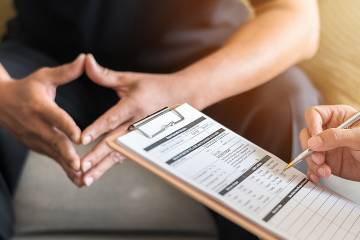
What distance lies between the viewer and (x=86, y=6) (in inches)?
26.5

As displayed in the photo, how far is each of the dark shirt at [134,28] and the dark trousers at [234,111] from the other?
0.05 meters

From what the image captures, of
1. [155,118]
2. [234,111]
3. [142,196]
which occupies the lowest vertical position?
[142,196]

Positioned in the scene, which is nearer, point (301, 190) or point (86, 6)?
point (301, 190)

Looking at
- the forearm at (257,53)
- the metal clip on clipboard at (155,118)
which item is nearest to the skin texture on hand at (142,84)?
the forearm at (257,53)

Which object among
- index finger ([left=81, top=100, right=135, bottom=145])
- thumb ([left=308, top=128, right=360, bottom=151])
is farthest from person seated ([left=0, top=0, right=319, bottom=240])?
thumb ([left=308, top=128, right=360, bottom=151])

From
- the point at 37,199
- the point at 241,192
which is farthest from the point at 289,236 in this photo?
the point at 37,199

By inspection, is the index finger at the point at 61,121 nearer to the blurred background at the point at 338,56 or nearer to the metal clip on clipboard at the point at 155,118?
the metal clip on clipboard at the point at 155,118

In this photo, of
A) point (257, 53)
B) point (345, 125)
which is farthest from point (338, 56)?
point (345, 125)

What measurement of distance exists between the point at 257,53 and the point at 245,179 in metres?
0.26

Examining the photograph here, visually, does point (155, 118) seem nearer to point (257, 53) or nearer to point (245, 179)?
point (245, 179)

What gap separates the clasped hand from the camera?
0.56 metres

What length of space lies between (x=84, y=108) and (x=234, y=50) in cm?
25

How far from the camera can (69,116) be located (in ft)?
1.86

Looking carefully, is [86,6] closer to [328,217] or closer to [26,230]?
[26,230]
